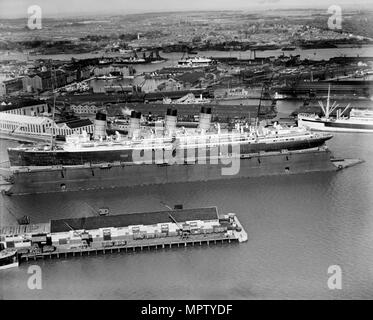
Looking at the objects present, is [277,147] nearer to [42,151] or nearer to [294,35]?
[42,151]

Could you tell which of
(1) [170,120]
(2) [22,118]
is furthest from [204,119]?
(2) [22,118]

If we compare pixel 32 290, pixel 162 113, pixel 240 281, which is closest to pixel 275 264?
pixel 240 281

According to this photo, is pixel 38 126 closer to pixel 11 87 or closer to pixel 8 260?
pixel 11 87

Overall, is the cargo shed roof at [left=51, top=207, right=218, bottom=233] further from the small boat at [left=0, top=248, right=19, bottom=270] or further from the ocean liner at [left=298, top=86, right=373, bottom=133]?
the ocean liner at [left=298, top=86, right=373, bottom=133]

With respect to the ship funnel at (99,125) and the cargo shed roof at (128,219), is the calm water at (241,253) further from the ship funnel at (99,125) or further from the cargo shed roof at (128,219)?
the ship funnel at (99,125)

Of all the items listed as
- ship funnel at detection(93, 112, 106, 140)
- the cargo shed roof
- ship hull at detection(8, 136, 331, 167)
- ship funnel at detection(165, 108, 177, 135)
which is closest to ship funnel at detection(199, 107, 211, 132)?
ship funnel at detection(165, 108, 177, 135)

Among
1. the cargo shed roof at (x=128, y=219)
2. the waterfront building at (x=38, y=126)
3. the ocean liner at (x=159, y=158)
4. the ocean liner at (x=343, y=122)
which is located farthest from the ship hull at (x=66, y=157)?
the ocean liner at (x=343, y=122)
